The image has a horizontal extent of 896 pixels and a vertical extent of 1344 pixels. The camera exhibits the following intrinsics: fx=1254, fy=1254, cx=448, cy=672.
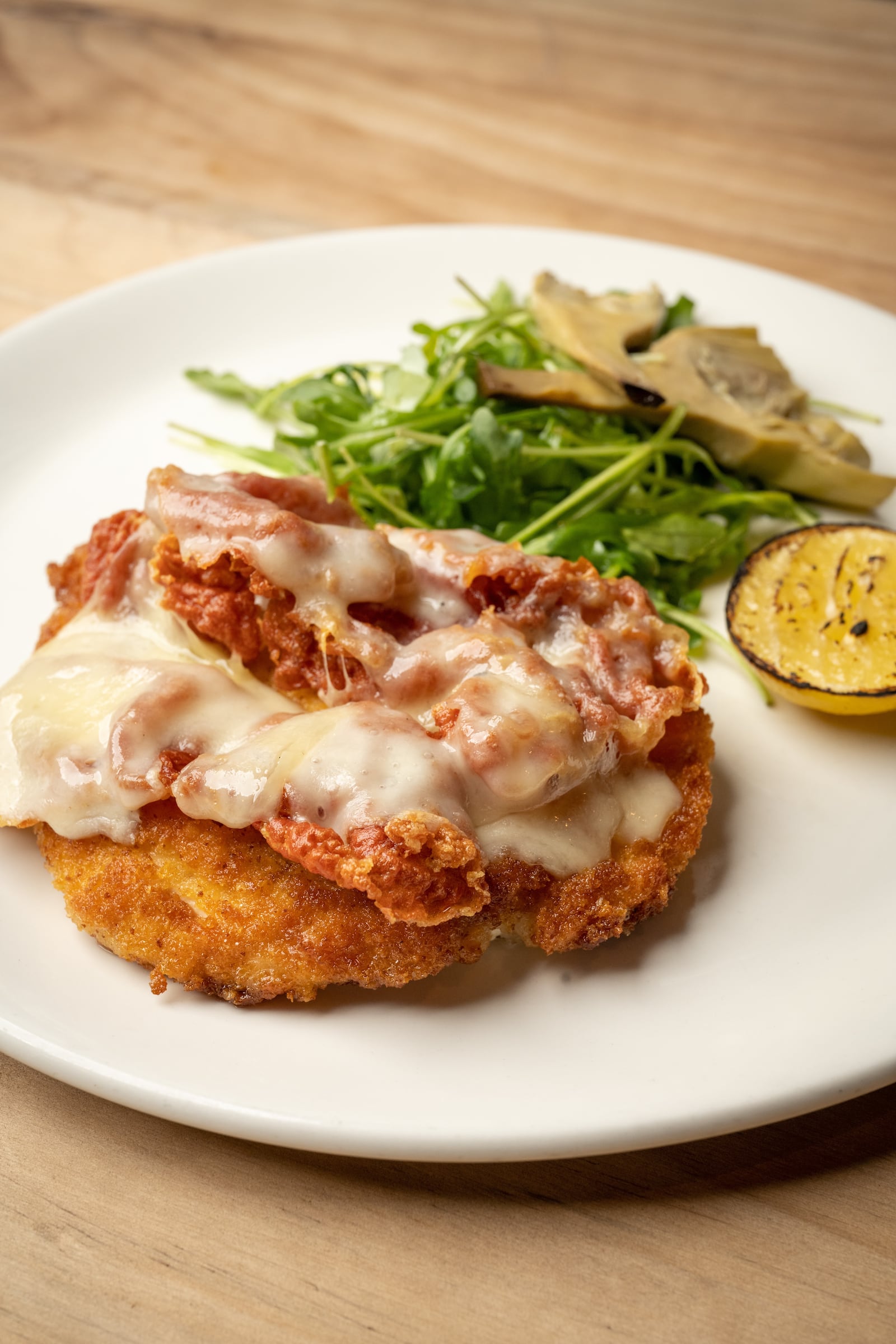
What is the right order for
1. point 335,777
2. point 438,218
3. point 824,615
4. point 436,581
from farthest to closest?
→ point 438,218
point 824,615
point 436,581
point 335,777

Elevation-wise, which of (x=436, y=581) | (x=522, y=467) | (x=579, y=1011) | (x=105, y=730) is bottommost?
(x=579, y=1011)

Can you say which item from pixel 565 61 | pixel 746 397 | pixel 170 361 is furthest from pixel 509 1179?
pixel 565 61

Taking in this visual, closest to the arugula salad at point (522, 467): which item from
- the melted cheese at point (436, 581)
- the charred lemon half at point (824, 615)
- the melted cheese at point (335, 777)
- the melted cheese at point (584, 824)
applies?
the charred lemon half at point (824, 615)

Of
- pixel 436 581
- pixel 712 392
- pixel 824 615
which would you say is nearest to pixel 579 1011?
pixel 436 581

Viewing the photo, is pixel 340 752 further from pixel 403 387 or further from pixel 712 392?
pixel 712 392

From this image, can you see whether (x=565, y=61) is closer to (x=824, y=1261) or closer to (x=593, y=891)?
(x=593, y=891)

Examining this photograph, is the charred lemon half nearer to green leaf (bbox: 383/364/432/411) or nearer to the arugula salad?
the arugula salad
